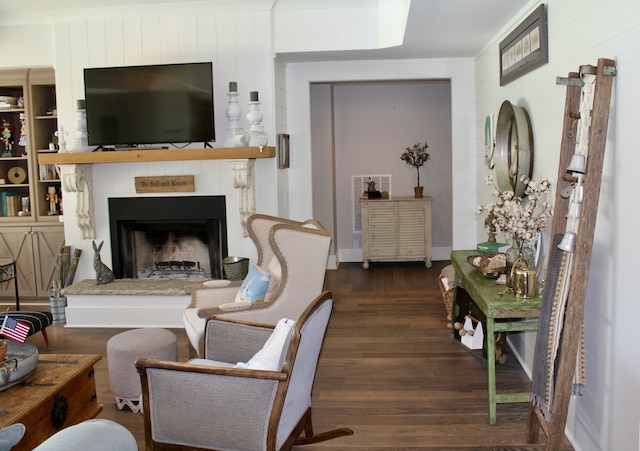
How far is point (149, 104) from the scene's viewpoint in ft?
18.1

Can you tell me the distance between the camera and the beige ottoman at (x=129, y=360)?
11.9 ft

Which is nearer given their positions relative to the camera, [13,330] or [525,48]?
[13,330]

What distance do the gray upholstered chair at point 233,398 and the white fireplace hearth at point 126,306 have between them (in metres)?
2.79

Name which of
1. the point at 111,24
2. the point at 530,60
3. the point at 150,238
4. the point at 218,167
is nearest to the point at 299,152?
the point at 218,167

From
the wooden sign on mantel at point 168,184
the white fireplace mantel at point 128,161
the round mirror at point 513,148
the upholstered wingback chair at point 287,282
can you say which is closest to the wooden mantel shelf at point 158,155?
the white fireplace mantel at point 128,161

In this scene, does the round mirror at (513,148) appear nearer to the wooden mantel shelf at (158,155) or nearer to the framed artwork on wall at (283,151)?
the wooden mantel shelf at (158,155)

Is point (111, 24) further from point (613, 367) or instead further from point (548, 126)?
point (613, 367)

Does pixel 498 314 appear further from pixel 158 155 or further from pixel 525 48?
pixel 158 155

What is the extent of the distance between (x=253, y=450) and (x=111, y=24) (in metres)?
4.39

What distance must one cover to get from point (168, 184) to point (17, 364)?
9.94 feet

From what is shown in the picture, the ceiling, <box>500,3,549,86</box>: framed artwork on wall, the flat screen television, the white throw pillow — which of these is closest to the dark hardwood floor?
the white throw pillow

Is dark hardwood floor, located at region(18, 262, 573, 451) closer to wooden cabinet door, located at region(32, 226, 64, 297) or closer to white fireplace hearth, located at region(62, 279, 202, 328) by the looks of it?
white fireplace hearth, located at region(62, 279, 202, 328)

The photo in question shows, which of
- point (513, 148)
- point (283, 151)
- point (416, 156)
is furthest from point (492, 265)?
point (416, 156)

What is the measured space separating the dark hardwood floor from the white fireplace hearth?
0.15 meters
